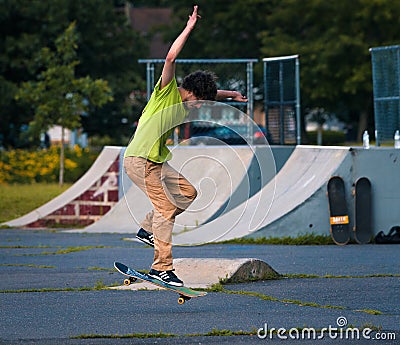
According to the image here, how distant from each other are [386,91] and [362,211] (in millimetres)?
4332

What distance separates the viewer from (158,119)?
811cm

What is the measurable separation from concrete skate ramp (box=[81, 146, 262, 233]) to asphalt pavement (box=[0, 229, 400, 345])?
3336mm

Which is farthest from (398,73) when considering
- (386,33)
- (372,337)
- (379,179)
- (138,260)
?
(386,33)

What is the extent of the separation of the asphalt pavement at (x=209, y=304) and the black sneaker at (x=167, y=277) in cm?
23

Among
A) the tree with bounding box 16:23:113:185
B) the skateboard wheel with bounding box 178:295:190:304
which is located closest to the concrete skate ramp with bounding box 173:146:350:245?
the skateboard wheel with bounding box 178:295:190:304

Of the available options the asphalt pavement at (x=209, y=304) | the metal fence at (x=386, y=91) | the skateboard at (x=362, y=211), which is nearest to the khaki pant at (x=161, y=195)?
the asphalt pavement at (x=209, y=304)

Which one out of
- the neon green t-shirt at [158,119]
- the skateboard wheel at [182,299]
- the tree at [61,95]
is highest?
the tree at [61,95]

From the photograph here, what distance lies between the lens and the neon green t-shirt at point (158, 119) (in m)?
8.09

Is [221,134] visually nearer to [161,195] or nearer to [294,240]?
[294,240]

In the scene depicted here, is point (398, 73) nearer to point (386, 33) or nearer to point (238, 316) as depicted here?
point (238, 316)

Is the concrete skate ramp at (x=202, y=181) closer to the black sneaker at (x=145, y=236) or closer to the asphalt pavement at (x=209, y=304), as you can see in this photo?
the asphalt pavement at (x=209, y=304)

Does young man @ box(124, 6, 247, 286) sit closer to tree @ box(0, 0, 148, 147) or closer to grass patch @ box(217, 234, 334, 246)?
grass patch @ box(217, 234, 334, 246)

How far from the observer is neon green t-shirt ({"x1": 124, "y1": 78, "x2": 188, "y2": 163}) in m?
8.09

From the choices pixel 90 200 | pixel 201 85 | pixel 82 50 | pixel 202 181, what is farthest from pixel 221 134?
pixel 82 50
